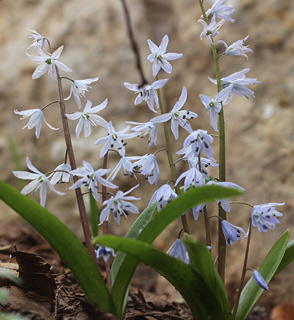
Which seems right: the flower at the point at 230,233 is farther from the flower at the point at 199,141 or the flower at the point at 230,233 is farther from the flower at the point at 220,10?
the flower at the point at 220,10

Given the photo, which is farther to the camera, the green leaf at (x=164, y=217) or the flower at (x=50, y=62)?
the flower at (x=50, y=62)

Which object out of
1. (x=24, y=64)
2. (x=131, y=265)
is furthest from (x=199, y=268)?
(x=24, y=64)

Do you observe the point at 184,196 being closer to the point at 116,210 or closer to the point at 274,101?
the point at 116,210

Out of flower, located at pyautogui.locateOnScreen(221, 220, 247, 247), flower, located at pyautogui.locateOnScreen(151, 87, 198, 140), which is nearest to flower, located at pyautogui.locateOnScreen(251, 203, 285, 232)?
→ flower, located at pyautogui.locateOnScreen(221, 220, 247, 247)

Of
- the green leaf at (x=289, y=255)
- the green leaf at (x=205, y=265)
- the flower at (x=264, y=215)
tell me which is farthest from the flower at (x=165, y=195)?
the green leaf at (x=289, y=255)

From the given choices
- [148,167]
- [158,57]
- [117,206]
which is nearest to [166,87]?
[158,57]

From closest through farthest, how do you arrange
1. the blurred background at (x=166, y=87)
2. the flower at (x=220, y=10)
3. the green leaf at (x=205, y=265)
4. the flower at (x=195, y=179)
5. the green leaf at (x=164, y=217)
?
the green leaf at (x=164, y=217)
the green leaf at (x=205, y=265)
the flower at (x=195, y=179)
the flower at (x=220, y=10)
the blurred background at (x=166, y=87)

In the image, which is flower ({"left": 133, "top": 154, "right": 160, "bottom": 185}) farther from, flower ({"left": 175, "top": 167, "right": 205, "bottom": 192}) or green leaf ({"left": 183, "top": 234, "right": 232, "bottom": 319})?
green leaf ({"left": 183, "top": 234, "right": 232, "bottom": 319})
